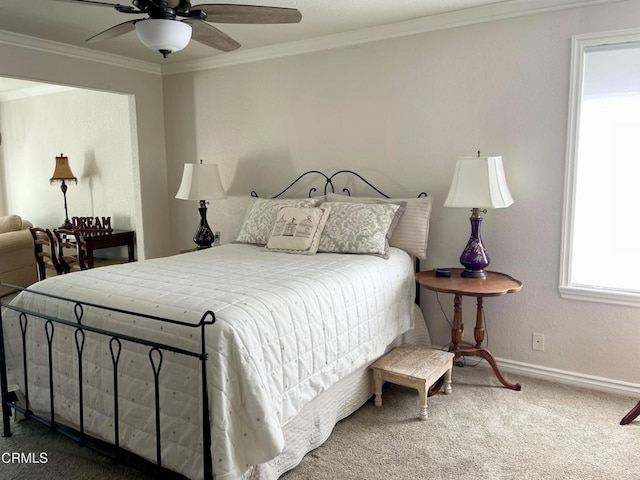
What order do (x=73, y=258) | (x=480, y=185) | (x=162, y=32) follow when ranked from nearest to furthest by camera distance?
1. (x=162, y=32)
2. (x=480, y=185)
3. (x=73, y=258)

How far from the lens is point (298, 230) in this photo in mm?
3297

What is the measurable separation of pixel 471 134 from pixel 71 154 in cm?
483

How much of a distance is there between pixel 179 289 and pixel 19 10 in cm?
228

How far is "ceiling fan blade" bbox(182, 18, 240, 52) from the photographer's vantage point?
2.30 m

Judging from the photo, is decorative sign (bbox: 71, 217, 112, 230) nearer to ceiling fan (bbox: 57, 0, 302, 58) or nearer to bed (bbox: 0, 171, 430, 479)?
bed (bbox: 0, 171, 430, 479)

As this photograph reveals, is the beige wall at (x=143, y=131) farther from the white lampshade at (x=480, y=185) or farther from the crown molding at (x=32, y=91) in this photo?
the white lampshade at (x=480, y=185)

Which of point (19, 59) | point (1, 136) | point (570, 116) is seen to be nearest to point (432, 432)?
point (570, 116)

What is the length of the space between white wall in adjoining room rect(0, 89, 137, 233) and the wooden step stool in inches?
128

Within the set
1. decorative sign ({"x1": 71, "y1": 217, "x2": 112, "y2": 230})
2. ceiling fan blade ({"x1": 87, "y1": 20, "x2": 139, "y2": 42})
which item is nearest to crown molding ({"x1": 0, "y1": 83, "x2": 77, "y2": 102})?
decorative sign ({"x1": 71, "y1": 217, "x2": 112, "y2": 230})

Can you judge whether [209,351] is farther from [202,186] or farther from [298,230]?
[202,186]

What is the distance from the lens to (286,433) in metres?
2.13

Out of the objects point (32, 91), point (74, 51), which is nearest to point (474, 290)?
point (74, 51)

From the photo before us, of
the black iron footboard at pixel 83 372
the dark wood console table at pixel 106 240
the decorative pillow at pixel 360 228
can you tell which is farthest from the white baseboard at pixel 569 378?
the dark wood console table at pixel 106 240

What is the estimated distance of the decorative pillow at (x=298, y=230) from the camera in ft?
10.6
